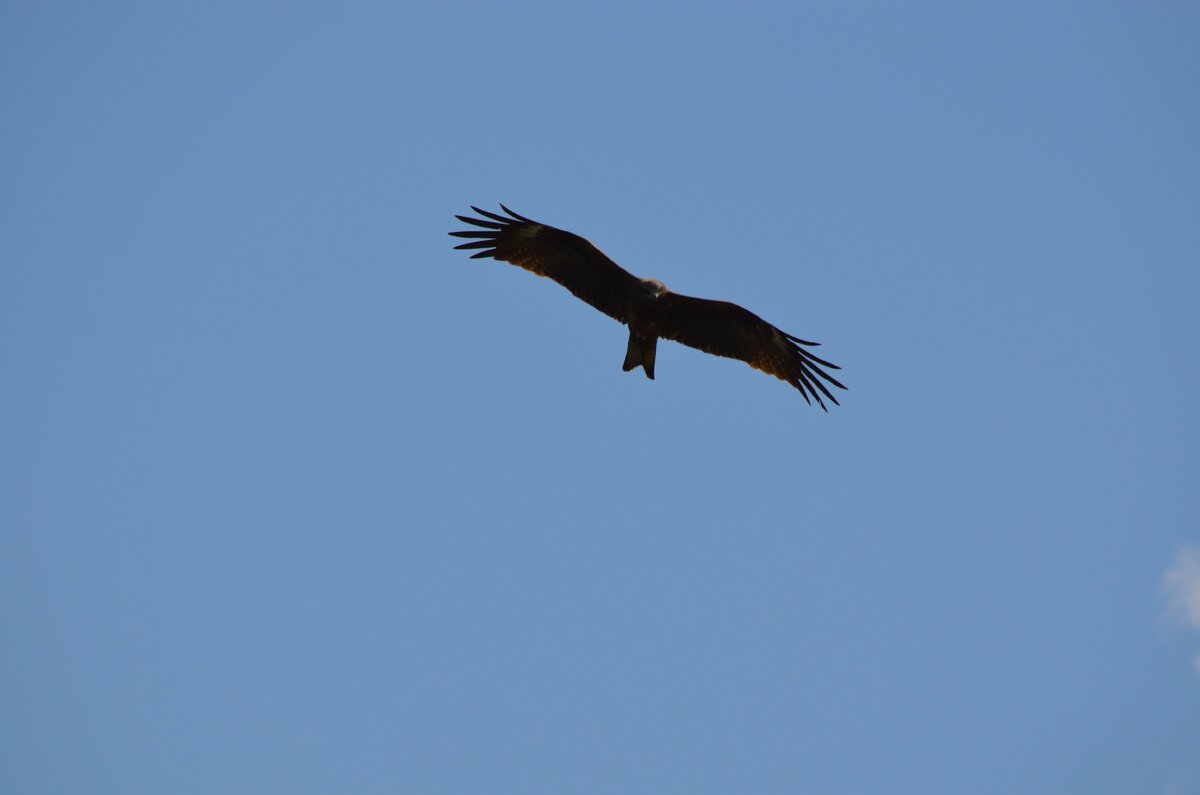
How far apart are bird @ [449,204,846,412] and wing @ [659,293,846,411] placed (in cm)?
1

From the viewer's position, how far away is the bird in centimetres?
1434

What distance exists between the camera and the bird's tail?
14.4 meters

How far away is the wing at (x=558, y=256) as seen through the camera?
14.4 meters

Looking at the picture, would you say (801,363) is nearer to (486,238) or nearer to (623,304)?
(623,304)

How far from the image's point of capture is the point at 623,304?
47.7ft

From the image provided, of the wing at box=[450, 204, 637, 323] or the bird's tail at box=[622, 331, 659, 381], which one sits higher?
the wing at box=[450, 204, 637, 323]

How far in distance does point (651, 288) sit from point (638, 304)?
25 centimetres

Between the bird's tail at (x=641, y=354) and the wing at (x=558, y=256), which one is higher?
the wing at (x=558, y=256)

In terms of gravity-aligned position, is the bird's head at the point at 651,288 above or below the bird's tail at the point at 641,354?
above

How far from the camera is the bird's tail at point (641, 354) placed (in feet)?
47.4

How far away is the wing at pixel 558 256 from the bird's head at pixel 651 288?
15 cm

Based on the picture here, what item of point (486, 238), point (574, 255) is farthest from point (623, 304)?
point (486, 238)

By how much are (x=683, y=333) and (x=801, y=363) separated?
1549 mm

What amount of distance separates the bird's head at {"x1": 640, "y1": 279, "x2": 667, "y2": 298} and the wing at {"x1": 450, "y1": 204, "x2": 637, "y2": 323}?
0.49 ft
